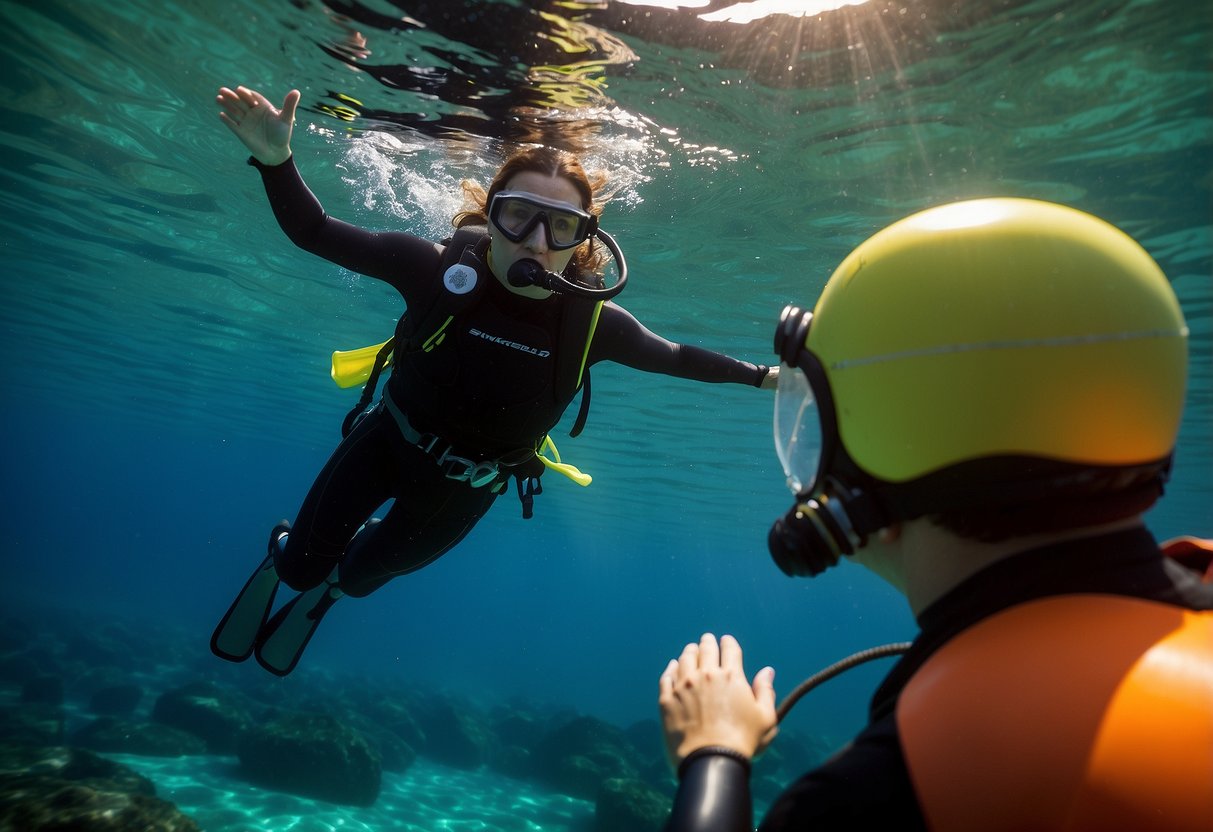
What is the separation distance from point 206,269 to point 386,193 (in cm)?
859

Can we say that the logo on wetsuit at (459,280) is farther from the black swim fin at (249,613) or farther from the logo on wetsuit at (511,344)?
the black swim fin at (249,613)

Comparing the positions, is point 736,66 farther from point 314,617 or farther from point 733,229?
point 314,617

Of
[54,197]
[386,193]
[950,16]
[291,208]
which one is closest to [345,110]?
[386,193]

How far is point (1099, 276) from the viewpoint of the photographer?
1433mm

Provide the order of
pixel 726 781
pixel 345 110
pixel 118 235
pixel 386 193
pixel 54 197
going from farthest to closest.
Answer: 1. pixel 118 235
2. pixel 54 197
3. pixel 386 193
4. pixel 345 110
5. pixel 726 781

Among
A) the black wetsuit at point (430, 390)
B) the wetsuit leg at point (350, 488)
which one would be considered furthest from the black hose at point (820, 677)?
the wetsuit leg at point (350, 488)

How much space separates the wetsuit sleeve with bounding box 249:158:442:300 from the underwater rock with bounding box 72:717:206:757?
16592 millimetres

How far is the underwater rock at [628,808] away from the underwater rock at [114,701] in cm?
1565

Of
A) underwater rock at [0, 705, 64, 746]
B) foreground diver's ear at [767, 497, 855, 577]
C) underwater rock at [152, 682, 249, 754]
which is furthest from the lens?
underwater rock at [152, 682, 249, 754]

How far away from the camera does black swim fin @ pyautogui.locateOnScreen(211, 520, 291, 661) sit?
678cm

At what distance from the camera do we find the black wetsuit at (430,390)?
4680 mm

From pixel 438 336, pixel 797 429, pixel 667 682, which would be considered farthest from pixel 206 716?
pixel 797 429

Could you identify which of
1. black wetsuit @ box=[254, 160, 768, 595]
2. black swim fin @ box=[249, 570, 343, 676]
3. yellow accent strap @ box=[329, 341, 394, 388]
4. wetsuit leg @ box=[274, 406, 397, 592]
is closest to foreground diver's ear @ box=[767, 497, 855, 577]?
black wetsuit @ box=[254, 160, 768, 595]

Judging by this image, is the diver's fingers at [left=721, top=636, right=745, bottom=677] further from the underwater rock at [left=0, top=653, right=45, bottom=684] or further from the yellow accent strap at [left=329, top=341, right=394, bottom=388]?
the underwater rock at [left=0, top=653, right=45, bottom=684]
